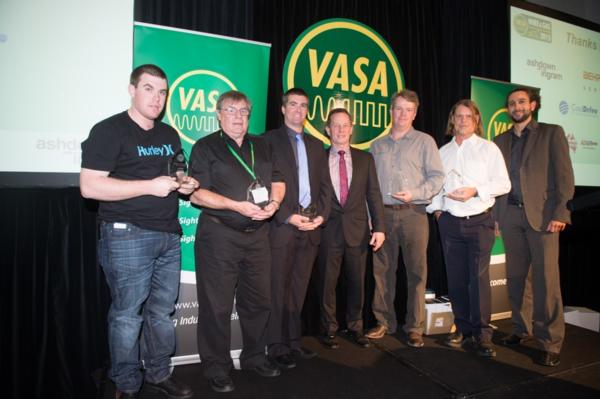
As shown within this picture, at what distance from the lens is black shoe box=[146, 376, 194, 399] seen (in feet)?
7.18

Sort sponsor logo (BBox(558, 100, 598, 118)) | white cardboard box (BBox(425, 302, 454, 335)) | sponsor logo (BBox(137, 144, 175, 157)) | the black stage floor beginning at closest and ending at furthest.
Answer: sponsor logo (BBox(137, 144, 175, 157)) → the black stage floor → white cardboard box (BBox(425, 302, 454, 335)) → sponsor logo (BBox(558, 100, 598, 118))

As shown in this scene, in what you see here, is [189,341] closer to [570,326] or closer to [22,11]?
[22,11]

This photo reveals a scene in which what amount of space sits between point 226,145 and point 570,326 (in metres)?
3.65

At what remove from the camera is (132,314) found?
79.3 inches

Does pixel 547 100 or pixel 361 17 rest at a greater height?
pixel 361 17

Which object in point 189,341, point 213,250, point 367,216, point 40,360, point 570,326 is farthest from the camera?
point 570,326

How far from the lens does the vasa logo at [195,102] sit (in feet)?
8.74

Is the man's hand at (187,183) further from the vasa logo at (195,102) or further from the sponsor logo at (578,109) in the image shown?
the sponsor logo at (578,109)

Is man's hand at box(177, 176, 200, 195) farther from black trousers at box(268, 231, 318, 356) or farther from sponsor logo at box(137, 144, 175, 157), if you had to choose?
black trousers at box(268, 231, 318, 356)

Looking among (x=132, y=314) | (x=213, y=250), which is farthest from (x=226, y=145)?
(x=132, y=314)

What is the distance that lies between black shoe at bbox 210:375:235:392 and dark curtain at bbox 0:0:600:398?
0.97m

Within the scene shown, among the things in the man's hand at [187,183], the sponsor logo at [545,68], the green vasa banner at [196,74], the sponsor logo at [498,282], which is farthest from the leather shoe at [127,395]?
the sponsor logo at [545,68]

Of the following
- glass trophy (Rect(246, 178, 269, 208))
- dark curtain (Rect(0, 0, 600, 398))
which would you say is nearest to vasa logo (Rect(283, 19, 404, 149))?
dark curtain (Rect(0, 0, 600, 398))

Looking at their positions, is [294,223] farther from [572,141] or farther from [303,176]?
[572,141]
